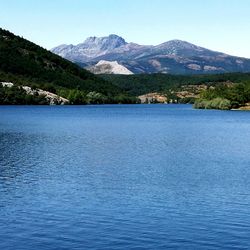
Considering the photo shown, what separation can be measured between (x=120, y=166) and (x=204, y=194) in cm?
2215

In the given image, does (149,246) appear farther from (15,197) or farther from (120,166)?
(120,166)

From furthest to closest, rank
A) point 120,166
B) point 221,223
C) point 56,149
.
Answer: point 56,149, point 120,166, point 221,223

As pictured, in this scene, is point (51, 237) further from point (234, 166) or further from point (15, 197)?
point (234, 166)

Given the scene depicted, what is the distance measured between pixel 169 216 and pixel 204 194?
403 inches

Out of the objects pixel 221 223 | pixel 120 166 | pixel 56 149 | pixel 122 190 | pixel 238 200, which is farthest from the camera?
pixel 56 149

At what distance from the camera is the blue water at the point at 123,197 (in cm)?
3831

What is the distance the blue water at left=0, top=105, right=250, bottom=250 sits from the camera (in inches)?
1508

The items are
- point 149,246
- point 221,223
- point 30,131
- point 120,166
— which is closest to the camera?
point 149,246

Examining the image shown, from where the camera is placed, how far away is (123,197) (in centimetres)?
→ 5203

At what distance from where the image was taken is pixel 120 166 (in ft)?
243

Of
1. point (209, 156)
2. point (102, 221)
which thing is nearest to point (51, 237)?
point (102, 221)

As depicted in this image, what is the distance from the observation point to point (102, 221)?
42625mm

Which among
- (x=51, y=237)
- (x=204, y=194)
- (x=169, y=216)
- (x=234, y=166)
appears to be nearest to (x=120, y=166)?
(x=234, y=166)

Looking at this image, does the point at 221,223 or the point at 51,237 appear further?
the point at 221,223
